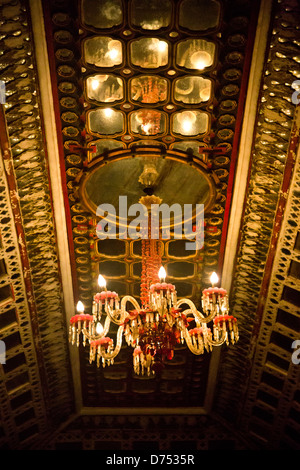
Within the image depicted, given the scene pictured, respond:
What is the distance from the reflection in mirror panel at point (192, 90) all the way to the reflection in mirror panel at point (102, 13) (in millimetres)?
856

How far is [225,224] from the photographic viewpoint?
5938 millimetres

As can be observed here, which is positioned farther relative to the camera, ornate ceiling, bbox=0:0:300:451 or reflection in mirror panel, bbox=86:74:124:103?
reflection in mirror panel, bbox=86:74:124:103

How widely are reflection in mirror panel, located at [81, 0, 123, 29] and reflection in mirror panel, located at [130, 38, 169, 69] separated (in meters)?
0.28

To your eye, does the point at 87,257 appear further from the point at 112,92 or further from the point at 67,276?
the point at 112,92

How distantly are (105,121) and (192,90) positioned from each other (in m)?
0.99

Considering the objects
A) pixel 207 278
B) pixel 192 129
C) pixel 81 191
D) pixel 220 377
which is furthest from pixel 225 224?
pixel 220 377

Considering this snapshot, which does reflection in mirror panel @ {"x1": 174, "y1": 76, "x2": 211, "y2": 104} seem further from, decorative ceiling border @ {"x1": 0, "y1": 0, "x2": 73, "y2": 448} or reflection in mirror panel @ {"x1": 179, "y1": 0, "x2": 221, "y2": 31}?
decorative ceiling border @ {"x1": 0, "y1": 0, "x2": 73, "y2": 448}

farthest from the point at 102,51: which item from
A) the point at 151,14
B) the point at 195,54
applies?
the point at 195,54

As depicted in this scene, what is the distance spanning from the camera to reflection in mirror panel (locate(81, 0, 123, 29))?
13.0 feet

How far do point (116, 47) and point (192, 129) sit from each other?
1.21 metres

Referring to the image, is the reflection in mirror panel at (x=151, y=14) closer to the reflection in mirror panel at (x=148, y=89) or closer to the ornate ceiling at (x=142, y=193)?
the ornate ceiling at (x=142, y=193)

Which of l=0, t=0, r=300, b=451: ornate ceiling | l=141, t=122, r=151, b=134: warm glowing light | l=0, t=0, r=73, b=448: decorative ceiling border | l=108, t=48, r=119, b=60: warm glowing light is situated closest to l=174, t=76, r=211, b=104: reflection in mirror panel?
l=0, t=0, r=300, b=451: ornate ceiling

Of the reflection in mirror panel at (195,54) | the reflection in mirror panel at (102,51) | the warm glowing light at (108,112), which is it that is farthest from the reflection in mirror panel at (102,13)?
the warm glowing light at (108,112)

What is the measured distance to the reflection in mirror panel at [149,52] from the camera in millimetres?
4250
